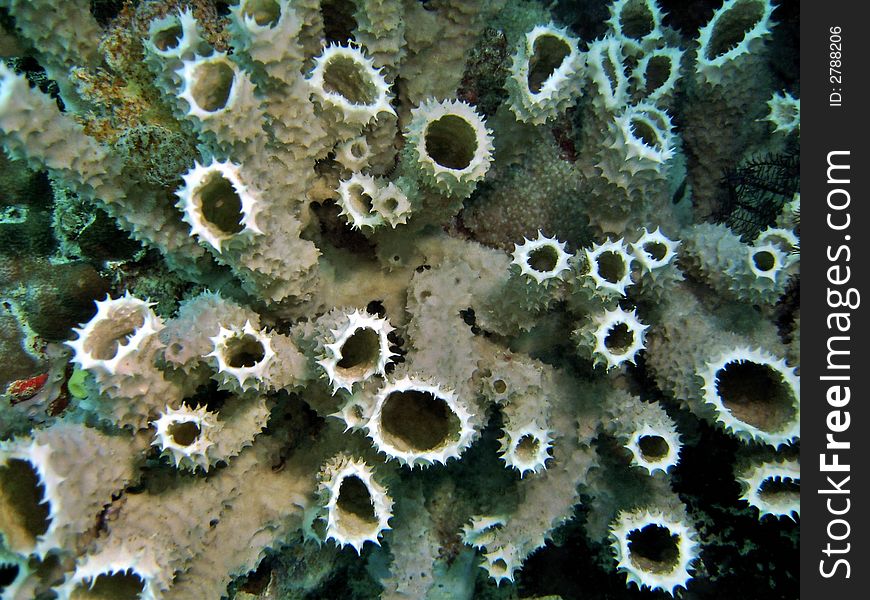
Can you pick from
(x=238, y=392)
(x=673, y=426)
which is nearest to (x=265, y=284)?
(x=238, y=392)

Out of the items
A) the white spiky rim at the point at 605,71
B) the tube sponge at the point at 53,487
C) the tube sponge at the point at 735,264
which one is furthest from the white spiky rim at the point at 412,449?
the white spiky rim at the point at 605,71

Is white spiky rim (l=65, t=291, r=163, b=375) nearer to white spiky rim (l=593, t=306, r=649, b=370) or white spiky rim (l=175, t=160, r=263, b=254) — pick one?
white spiky rim (l=175, t=160, r=263, b=254)

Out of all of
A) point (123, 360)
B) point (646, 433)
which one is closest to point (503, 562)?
point (646, 433)

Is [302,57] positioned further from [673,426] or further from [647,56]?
[673,426]

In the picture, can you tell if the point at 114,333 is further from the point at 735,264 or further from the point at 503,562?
the point at 735,264

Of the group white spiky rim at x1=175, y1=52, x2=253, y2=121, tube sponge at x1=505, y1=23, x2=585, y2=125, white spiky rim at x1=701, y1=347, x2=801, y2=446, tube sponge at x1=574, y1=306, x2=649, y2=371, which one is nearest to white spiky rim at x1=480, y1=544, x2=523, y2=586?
tube sponge at x1=574, y1=306, x2=649, y2=371
